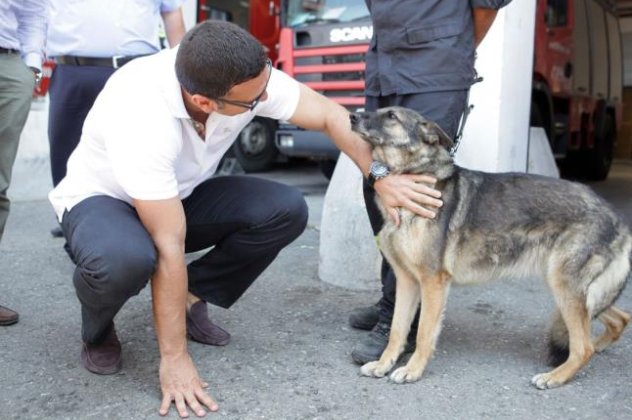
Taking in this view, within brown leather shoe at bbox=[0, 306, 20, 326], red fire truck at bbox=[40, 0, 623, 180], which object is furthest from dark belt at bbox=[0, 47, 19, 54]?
red fire truck at bbox=[40, 0, 623, 180]

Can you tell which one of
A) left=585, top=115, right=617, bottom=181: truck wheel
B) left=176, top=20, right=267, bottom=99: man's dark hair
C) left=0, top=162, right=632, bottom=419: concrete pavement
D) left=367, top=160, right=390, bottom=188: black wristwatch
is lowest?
left=585, top=115, right=617, bottom=181: truck wheel

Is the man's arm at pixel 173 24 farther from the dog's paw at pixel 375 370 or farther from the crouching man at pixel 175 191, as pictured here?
the dog's paw at pixel 375 370

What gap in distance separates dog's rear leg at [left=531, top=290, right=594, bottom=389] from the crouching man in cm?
69

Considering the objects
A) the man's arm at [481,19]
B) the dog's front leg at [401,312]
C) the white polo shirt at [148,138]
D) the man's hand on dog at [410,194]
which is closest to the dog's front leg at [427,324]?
the dog's front leg at [401,312]

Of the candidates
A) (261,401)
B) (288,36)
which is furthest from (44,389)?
(288,36)

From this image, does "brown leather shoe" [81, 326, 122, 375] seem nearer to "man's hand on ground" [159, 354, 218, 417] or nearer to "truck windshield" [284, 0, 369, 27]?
"man's hand on ground" [159, 354, 218, 417]

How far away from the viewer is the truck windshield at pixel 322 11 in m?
7.00

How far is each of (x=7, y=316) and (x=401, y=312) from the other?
1931 mm

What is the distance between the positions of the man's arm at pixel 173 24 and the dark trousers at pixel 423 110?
5.90ft

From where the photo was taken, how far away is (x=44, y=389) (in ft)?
8.59

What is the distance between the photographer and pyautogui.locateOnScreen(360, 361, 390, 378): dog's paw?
2.79 m

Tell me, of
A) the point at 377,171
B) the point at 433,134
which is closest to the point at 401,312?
the point at 377,171

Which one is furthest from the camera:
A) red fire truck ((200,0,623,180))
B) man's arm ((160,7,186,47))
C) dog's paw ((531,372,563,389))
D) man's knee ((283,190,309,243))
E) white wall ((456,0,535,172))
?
red fire truck ((200,0,623,180))

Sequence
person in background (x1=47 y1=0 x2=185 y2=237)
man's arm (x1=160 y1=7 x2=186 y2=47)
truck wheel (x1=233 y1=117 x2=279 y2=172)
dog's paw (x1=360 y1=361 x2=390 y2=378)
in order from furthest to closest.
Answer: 1. truck wheel (x1=233 y1=117 x2=279 y2=172)
2. man's arm (x1=160 y1=7 x2=186 y2=47)
3. person in background (x1=47 y1=0 x2=185 y2=237)
4. dog's paw (x1=360 y1=361 x2=390 y2=378)
